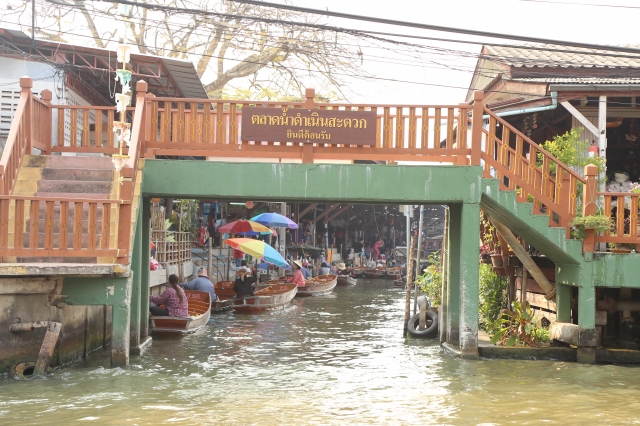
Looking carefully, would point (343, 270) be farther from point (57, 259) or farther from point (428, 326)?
point (57, 259)

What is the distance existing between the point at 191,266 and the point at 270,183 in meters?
13.8

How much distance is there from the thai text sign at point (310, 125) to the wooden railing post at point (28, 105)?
3.56 m

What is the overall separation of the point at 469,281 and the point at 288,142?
3.96 m

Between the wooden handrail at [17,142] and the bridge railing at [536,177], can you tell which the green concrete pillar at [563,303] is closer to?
the bridge railing at [536,177]

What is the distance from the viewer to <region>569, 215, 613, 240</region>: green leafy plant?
1270 cm

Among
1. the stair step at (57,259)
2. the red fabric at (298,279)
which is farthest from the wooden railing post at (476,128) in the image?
the red fabric at (298,279)

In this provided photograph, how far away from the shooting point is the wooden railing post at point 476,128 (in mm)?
12977

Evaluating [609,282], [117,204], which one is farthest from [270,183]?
[609,282]

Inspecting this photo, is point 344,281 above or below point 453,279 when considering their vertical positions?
below

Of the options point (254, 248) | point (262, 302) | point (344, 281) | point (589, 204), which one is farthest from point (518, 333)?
point (344, 281)

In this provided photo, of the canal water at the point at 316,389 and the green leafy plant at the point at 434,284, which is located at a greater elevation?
the green leafy plant at the point at 434,284

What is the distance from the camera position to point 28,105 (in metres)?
12.5

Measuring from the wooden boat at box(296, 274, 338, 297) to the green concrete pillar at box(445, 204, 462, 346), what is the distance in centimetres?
1466

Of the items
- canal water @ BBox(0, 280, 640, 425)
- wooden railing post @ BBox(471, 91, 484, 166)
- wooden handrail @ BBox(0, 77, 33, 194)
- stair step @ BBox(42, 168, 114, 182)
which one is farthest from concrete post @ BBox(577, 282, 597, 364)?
wooden handrail @ BBox(0, 77, 33, 194)
